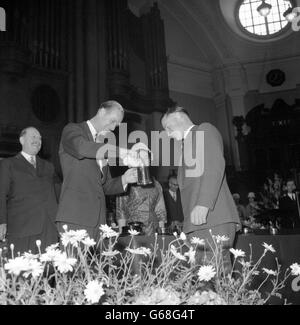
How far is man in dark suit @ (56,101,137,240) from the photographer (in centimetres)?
177

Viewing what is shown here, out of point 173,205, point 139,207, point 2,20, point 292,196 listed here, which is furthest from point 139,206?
point 2,20

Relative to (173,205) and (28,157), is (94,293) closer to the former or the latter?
(28,157)

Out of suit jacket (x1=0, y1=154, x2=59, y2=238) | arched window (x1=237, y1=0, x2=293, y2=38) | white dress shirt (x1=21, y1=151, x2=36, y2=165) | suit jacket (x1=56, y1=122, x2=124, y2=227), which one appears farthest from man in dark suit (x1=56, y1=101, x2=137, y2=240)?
arched window (x1=237, y1=0, x2=293, y2=38)

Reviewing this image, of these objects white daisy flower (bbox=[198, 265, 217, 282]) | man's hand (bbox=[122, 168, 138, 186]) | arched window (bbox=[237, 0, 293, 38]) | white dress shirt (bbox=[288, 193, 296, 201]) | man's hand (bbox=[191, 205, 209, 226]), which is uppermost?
arched window (bbox=[237, 0, 293, 38])

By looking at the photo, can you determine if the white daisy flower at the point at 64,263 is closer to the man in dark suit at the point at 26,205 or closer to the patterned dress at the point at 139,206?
the man in dark suit at the point at 26,205

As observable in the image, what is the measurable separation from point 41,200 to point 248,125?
9712 millimetres

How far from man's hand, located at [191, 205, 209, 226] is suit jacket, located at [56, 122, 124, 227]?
501 millimetres

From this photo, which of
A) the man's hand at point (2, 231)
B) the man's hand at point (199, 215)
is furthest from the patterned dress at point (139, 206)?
the man's hand at point (199, 215)

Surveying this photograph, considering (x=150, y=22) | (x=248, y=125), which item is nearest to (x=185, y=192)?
(x=150, y=22)

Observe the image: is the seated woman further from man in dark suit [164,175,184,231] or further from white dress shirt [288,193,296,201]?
white dress shirt [288,193,296,201]

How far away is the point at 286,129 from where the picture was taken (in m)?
11.1

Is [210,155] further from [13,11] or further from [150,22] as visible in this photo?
[150,22]

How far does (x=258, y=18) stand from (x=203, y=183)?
12693 millimetres

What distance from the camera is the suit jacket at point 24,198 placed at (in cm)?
263
